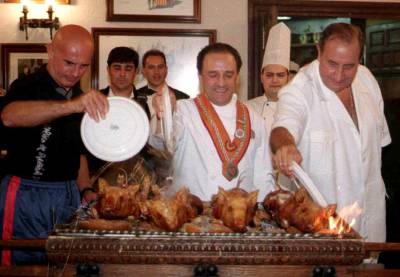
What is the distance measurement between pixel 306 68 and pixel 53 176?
4.38 feet

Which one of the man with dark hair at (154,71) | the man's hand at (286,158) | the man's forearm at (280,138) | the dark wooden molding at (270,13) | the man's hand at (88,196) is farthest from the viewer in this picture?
the dark wooden molding at (270,13)

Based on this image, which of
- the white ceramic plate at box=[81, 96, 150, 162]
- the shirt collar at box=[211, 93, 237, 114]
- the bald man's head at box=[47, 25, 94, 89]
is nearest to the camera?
the white ceramic plate at box=[81, 96, 150, 162]

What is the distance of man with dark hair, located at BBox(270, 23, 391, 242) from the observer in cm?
308

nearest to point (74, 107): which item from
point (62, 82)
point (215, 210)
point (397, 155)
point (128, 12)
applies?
point (62, 82)

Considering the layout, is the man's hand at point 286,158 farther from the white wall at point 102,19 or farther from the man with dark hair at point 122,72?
the white wall at point 102,19

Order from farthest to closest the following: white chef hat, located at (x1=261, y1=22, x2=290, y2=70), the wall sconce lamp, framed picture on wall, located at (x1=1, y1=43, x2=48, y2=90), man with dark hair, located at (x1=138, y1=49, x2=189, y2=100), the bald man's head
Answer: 1. framed picture on wall, located at (x1=1, y1=43, x2=48, y2=90)
2. the wall sconce lamp
3. man with dark hair, located at (x1=138, y1=49, x2=189, y2=100)
4. white chef hat, located at (x1=261, y1=22, x2=290, y2=70)
5. the bald man's head

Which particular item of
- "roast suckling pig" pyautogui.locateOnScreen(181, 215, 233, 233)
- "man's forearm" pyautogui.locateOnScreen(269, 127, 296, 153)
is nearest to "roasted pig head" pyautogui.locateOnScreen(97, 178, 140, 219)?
"roast suckling pig" pyautogui.locateOnScreen(181, 215, 233, 233)

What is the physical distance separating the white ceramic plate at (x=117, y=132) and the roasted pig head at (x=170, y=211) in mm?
228

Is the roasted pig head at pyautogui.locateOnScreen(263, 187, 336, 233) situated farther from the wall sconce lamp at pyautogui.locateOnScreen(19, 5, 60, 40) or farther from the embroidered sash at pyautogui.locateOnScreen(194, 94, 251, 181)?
the wall sconce lamp at pyautogui.locateOnScreen(19, 5, 60, 40)

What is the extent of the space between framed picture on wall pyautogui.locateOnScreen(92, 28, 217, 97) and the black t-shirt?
91.0 inches

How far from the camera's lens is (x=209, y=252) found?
2.12 meters

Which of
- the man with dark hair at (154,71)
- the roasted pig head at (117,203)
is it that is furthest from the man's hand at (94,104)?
the man with dark hair at (154,71)

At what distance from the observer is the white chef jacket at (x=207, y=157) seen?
314 cm

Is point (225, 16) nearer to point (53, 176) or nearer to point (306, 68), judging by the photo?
point (306, 68)
